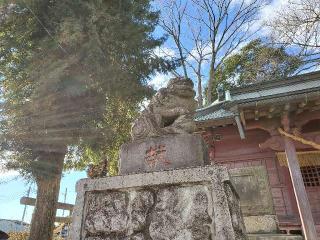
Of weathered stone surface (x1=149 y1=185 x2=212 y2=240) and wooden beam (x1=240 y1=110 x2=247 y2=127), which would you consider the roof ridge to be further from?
weathered stone surface (x1=149 y1=185 x2=212 y2=240)

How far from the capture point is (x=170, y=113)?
3.77m

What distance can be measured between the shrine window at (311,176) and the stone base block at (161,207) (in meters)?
5.28

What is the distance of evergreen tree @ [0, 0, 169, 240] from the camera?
25.3ft

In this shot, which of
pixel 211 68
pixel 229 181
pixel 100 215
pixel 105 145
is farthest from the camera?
pixel 211 68

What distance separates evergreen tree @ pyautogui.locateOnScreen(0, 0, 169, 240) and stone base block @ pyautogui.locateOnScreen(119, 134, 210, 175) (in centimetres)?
505

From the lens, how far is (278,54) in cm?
1600

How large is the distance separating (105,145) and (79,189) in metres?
6.00

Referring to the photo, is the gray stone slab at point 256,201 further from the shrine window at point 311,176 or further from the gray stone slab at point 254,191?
the shrine window at point 311,176

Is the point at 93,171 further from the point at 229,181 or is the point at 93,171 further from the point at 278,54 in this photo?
the point at 278,54

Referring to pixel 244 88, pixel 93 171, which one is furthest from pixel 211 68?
pixel 93 171

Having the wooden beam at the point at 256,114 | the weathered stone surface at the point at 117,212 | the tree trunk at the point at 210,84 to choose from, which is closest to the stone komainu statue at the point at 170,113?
the weathered stone surface at the point at 117,212

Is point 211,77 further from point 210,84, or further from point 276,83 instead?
point 276,83

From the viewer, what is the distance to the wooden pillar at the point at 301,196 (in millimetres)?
5457

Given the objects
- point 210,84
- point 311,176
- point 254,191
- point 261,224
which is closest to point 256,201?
point 254,191
